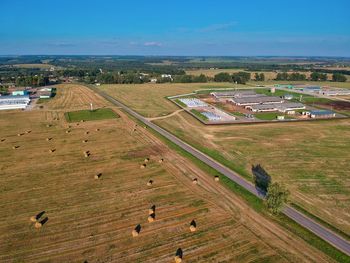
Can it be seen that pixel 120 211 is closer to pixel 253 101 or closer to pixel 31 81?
pixel 253 101

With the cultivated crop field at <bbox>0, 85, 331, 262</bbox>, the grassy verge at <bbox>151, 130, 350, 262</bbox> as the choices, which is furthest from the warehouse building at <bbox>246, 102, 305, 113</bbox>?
the grassy verge at <bbox>151, 130, 350, 262</bbox>

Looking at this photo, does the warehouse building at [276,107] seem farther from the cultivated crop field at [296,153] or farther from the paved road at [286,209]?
the paved road at [286,209]

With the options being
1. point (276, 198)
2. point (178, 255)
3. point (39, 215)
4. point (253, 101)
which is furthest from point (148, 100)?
point (178, 255)

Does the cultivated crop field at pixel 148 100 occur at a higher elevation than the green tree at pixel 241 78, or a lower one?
lower

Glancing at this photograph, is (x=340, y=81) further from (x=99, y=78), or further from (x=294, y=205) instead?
(x=294, y=205)

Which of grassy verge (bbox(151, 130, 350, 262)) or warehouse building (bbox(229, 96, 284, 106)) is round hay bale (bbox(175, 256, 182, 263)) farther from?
warehouse building (bbox(229, 96, 284, 106))

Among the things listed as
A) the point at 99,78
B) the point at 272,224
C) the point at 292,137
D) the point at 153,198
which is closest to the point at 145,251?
the point at 153,198

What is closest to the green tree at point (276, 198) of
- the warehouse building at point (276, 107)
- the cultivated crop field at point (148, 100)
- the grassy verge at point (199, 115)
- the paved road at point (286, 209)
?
the paved road at point (286, 209)
